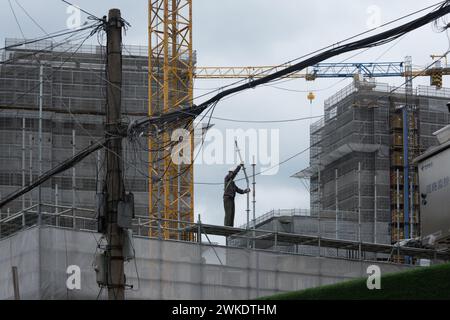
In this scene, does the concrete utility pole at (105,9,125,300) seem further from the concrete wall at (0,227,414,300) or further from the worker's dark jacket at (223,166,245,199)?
the worker's dark jacket at (223,166,245,199)

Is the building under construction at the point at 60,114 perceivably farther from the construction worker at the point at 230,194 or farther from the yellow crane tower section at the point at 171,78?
the construction worker at the point at 230,194

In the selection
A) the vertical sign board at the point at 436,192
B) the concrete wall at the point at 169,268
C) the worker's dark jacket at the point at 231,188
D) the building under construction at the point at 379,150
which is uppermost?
the building under construction at the point at 379,150

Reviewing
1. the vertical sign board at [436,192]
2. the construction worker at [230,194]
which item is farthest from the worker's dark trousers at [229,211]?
the vertical sign board at [436,192]

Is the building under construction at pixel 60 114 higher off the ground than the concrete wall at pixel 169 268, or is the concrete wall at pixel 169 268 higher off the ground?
the building under construction at pixel 60 114

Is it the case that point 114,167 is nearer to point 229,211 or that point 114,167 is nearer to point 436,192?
point 436,192

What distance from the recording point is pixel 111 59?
23750mm

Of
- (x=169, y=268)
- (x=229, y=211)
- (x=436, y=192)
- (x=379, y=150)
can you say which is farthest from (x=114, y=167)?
A: (x=379, y=150)

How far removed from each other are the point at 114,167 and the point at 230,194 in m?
13.2

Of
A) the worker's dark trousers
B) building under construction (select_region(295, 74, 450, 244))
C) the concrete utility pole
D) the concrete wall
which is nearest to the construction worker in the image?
the worker's dark trousers

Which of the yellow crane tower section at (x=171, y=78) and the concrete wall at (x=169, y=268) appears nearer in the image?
the concrete wall at (x=169, y=268)

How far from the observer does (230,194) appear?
3634 cm

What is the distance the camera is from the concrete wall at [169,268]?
29.8 meters

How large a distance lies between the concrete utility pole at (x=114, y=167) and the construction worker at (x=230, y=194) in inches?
497
